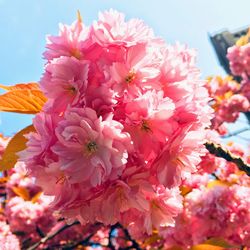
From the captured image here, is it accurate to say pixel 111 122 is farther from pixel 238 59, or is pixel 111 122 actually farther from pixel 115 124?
pixel 238 59

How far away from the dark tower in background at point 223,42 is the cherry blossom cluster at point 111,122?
2238 cm

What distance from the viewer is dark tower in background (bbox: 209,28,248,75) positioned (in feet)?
74.1

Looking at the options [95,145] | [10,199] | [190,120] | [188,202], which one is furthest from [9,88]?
[10,199]

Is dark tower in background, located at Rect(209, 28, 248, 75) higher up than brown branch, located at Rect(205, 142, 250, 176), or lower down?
lower down

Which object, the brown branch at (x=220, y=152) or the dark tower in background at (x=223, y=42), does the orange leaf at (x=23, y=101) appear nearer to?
the brown branch at (x=220, y=152)

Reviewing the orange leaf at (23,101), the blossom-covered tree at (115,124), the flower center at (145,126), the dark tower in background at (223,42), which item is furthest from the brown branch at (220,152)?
the dark tower in background at (223,42)

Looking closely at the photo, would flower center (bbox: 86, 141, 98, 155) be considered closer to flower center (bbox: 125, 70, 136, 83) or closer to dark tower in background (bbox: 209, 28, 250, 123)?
flower center (bbox: 125, 70, 136, 83)

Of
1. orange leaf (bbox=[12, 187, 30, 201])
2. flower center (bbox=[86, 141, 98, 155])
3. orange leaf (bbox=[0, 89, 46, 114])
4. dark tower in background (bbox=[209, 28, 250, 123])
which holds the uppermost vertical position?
orange leaf (bbox=[0, 89, 46, 114])

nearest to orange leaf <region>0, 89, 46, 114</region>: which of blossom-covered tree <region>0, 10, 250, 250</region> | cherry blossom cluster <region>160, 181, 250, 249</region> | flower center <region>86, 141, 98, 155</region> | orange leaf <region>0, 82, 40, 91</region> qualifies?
orange leaf <region>0, 82, 40, 91</region>

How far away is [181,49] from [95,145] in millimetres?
418

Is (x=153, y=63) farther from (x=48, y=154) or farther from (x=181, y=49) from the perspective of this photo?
(x=48, y=154)

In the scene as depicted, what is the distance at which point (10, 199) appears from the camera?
4605mm

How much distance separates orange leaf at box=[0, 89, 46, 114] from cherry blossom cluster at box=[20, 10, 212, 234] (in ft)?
0.54

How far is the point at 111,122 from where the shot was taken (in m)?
0.91
